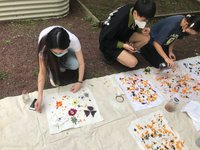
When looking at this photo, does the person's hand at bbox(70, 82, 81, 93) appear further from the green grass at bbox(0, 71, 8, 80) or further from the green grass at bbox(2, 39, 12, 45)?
the green grass at bbox(2, 39, 12, 45)

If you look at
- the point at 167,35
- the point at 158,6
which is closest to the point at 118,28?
the point at 167,35

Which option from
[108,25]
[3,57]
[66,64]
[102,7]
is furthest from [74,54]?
[102,7]

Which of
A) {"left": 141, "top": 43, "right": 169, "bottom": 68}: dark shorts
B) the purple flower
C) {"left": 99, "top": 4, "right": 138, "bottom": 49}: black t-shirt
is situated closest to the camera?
the purple flower

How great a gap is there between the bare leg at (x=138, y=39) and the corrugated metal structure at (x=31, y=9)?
1.24 meters

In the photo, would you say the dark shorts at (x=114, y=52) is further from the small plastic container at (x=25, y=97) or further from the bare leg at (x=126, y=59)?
the small plastic container at (x=25, y=97)

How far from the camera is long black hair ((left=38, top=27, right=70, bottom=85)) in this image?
1.74 metres

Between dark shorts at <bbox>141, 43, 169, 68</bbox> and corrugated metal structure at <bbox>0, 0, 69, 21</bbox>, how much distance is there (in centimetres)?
136

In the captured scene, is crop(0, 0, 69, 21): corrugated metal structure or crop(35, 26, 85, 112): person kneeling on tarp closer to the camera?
crop(35, 26, 85, 112): person kneeling on tarp

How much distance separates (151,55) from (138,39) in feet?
1.05

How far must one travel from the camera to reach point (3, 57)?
2.63 meters

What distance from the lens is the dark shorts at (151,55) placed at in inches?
113

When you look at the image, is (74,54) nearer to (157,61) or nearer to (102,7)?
(157,61)

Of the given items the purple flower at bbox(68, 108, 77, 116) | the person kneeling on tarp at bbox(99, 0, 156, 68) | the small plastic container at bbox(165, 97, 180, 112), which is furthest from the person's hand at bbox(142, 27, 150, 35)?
the purple flower at bbox(68, 108, 77, 116)

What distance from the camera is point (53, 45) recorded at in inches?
69.7
